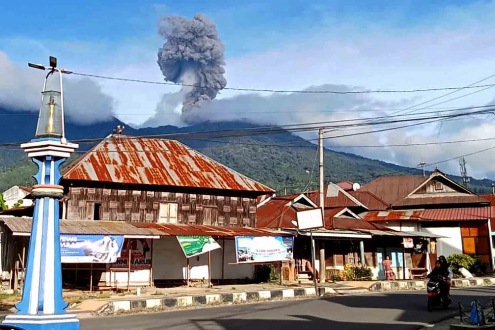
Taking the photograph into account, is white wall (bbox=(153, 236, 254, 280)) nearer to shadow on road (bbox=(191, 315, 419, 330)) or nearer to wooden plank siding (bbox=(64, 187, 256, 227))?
wooden plank siding (bbox=(64, 187, 256, 227))

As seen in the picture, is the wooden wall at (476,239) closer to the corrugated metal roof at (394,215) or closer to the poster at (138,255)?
the corrugated metal roof at (394,215)

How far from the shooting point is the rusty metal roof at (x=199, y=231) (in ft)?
79.2

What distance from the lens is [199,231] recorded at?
83.1ft

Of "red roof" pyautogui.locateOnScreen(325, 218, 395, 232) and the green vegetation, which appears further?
the green vegetation

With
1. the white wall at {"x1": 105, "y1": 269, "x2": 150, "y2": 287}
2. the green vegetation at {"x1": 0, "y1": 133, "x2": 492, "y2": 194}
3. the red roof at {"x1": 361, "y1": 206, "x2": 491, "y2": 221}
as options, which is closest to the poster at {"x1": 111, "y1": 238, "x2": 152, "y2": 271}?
Answer: the white wall at {"x1": 105, "y1": 269, "x2": 150, "y2": 287}

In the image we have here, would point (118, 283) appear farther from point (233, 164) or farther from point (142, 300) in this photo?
point (233, 164)

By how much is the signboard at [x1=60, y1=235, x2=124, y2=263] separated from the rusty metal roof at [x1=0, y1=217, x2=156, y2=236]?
0.24m

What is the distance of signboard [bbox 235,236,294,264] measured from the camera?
83.7 feet

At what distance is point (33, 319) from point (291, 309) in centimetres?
1023

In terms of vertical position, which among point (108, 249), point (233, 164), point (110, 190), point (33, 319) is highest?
point (233, 164)

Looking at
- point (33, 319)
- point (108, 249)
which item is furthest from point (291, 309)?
point (33, 319)

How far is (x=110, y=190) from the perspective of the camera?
2617 cm

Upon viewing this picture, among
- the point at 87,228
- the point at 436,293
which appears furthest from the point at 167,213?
the point at 436,293

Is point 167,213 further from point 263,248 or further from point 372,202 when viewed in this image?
point 372,202
